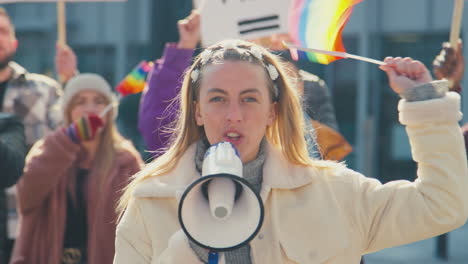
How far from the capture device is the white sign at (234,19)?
12.9ft

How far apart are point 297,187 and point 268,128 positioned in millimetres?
267

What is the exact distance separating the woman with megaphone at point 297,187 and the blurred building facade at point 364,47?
26.8ft

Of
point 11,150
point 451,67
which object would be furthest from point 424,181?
point 11,150

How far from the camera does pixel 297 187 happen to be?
240 cm

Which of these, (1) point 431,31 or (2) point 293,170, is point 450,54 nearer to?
(2) point 293,170

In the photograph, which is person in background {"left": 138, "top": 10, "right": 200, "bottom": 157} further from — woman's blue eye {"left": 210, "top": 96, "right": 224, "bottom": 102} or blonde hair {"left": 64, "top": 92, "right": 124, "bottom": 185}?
woman's blue eye {"left": 210, "top": 96, "right": 224, "bottom": 102}

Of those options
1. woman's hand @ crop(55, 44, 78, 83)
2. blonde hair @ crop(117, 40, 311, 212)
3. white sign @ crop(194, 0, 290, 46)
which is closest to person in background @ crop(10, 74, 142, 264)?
white sign @ crop(194, 0, 290, 46)

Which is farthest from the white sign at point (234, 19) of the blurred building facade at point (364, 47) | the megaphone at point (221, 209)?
the blurred building facade at point (364, 47)

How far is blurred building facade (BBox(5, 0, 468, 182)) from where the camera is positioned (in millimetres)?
10758

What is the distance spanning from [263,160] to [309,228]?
261 millimetres

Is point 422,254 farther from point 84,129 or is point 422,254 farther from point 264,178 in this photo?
point 264,178

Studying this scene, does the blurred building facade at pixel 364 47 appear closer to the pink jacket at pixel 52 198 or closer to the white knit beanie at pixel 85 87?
the white knit beanie at pixel 85 87

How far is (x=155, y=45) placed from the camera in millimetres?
11430

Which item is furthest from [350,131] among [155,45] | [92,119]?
[92,119]
